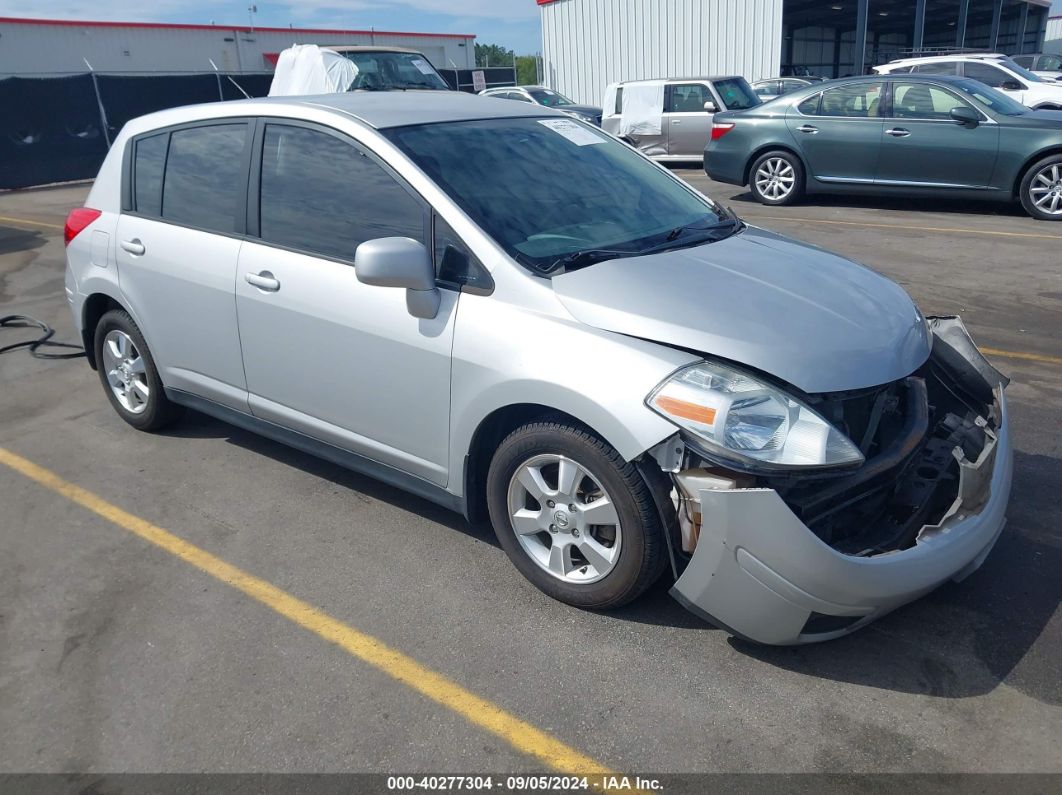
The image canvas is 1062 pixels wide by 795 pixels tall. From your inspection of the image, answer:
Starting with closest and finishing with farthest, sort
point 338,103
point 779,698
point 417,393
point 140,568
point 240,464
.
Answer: point 779,698, point 417,393, point 140,568, point 338,103, point 240,464

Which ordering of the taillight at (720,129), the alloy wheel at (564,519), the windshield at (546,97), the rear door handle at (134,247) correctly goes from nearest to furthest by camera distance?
the alloy wheel at (564,519), the rear door handle at (134,247), the taillight at (720,129), the windshield at (546,97)

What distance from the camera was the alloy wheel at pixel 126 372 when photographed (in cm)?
496

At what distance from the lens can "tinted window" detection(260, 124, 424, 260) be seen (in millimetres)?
3600

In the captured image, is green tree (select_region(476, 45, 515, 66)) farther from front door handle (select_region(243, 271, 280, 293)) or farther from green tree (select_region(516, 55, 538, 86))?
front door handle (select_region(243, 271, 280, 293))

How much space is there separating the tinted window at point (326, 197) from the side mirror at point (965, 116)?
29.0ft

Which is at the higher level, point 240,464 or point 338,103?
point 338,103

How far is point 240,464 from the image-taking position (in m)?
4.73

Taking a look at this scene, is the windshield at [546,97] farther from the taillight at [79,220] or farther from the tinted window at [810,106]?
the taillight at [79,220]

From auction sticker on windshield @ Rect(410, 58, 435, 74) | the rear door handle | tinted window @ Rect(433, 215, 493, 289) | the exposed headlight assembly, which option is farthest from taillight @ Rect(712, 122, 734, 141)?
the exposed headlight assembly

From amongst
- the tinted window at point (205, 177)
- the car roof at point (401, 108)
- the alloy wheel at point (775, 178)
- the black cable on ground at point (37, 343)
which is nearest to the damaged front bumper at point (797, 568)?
the car roof at point (401, 108)

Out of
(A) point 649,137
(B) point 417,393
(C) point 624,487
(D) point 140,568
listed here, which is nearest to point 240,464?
(D) point 140,568

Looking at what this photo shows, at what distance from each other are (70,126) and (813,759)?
23.1 meters

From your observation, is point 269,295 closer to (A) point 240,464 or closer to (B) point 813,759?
(A) point 240,464

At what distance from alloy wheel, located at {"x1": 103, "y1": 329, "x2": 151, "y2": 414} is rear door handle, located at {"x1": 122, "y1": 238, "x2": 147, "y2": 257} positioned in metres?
0.48
